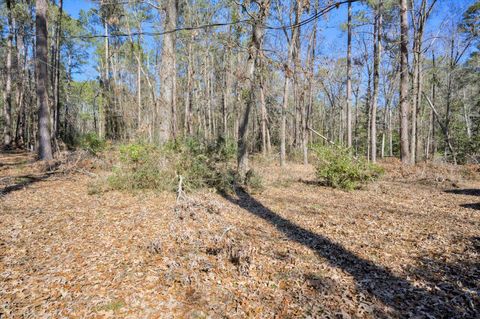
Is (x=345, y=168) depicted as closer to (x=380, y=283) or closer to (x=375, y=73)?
(x=380, y=283)

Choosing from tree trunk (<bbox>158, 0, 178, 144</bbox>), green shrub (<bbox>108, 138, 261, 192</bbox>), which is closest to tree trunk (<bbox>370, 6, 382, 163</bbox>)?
green shrub (<bbox>108, 138, 261, 192</bbox>)

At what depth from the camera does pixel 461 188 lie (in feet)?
27.3

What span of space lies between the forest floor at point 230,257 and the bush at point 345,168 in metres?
1.60

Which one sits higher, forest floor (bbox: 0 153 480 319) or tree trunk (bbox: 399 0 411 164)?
tree trunk (bbox: 399 0 411 164)

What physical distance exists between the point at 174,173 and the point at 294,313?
16.9ft

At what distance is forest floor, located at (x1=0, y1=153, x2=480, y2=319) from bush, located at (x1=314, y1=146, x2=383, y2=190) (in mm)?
1597

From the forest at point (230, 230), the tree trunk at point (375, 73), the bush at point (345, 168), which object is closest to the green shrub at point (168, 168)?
the forest at point (230, 230)

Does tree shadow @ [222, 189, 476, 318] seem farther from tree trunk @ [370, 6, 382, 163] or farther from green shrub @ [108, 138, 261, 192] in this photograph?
tree trunk @ [370, 6, 382, 163]

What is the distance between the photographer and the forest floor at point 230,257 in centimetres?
283

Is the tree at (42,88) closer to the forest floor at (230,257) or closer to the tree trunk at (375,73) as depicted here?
the forest floor at (230,257)

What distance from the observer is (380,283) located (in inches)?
131

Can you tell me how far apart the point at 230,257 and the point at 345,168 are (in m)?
5.94

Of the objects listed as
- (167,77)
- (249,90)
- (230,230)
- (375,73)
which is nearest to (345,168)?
(249,90)

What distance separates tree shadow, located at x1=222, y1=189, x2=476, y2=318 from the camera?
9.27 ft
